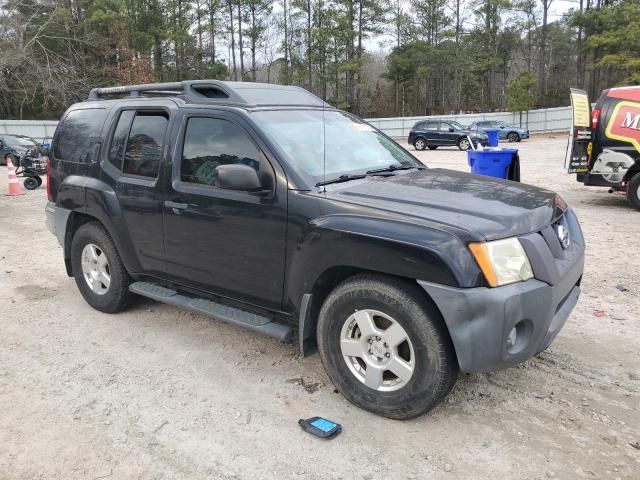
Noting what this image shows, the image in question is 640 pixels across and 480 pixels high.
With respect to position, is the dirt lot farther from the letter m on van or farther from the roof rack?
the letter m on van

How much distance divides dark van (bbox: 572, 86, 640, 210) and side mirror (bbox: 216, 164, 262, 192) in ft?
26.5

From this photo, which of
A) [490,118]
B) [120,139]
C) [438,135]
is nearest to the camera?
[120,139]

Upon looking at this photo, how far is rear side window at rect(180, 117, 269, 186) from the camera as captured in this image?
3.72 meters

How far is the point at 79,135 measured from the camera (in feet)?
16.5

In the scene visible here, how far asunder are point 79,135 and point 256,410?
320 centimetres

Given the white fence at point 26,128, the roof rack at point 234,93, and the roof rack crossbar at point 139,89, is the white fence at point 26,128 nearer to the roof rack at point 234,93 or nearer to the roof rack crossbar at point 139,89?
the roof rack crossbar at point 139,89

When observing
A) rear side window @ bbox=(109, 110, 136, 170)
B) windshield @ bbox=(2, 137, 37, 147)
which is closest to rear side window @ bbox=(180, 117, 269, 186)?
rear side window @ bbox=(109, 110, 136, 170)

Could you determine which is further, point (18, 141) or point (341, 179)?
point (18, 141)

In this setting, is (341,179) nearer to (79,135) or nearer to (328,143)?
(328,143)

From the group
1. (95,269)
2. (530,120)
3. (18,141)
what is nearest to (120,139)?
(95,269)

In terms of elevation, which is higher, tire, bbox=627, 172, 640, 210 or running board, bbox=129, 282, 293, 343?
tire, bbox=627, 172, 640, 210

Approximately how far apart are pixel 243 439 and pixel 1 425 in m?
1.49

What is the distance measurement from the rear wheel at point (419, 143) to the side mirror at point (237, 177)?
2724 cm

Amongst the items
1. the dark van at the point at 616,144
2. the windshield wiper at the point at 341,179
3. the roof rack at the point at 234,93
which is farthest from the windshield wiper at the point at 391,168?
the dark van at the point at 616,144
